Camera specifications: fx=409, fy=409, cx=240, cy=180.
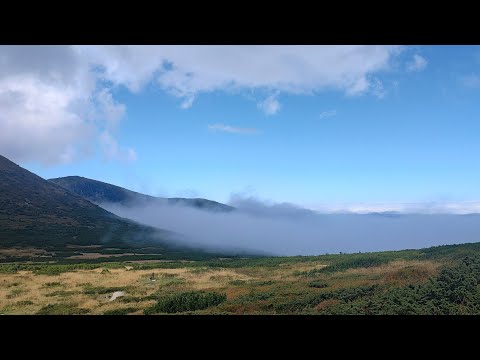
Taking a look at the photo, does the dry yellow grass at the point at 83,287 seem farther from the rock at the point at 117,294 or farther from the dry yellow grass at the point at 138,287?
the rock at the point at 117,294

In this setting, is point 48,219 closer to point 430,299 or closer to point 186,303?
point 186,303

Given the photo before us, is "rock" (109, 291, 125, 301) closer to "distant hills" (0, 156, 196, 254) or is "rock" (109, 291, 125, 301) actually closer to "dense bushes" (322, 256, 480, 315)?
"dense bushes" (322, 256, 480, 315)

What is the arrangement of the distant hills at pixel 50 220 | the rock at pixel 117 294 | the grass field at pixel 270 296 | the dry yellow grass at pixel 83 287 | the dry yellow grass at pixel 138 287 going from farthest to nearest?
the distant hills at pixel 50 220 → the rock at pixel 117 294 → the dry yellow grass at pixel 83 287 → the dry yellow grass at pixel 138 287 → the grass field at pixel 270 296

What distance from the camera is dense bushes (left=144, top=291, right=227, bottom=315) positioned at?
63.2 feet

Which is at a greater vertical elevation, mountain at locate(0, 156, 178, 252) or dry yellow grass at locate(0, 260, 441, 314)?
mountain at locate(0, 156, 178, 252)

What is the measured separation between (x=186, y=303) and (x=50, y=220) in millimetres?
115397

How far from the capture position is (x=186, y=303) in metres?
20.1

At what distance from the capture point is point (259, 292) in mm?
23219

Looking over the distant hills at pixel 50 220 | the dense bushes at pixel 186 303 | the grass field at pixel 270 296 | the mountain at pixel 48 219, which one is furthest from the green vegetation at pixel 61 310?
the mountain at pixel 48 219

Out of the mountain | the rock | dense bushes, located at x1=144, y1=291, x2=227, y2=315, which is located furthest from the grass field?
the mountain

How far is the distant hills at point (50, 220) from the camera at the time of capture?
322 feet
